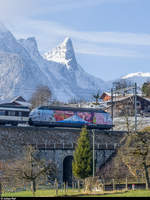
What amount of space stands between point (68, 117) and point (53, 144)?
8143mm

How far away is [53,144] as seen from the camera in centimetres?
6600

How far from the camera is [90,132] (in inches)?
2867

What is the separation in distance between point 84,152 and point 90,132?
1698 cm

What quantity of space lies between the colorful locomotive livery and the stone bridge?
218 centimetres

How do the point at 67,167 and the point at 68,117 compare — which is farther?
the point at 68,117

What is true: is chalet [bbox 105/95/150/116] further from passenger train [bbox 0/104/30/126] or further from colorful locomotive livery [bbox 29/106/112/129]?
passenger train [bbox 0/104/30/126]

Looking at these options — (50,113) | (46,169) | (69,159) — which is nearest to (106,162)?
(69,159)

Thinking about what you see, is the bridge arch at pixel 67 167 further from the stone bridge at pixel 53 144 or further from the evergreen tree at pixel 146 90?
the evergreen tree at pixel 146 90

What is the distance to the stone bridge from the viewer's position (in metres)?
63.7

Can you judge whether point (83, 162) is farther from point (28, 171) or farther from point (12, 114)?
point (12, 114)

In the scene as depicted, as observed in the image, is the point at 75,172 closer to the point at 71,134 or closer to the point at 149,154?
the point at 149,154

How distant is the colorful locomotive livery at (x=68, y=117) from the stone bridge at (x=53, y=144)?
7.17 ft

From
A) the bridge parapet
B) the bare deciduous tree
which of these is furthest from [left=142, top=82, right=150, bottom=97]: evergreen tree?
the bare deciduous tree

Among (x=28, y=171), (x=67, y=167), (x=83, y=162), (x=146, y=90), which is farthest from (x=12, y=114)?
(x=146, y=90)
